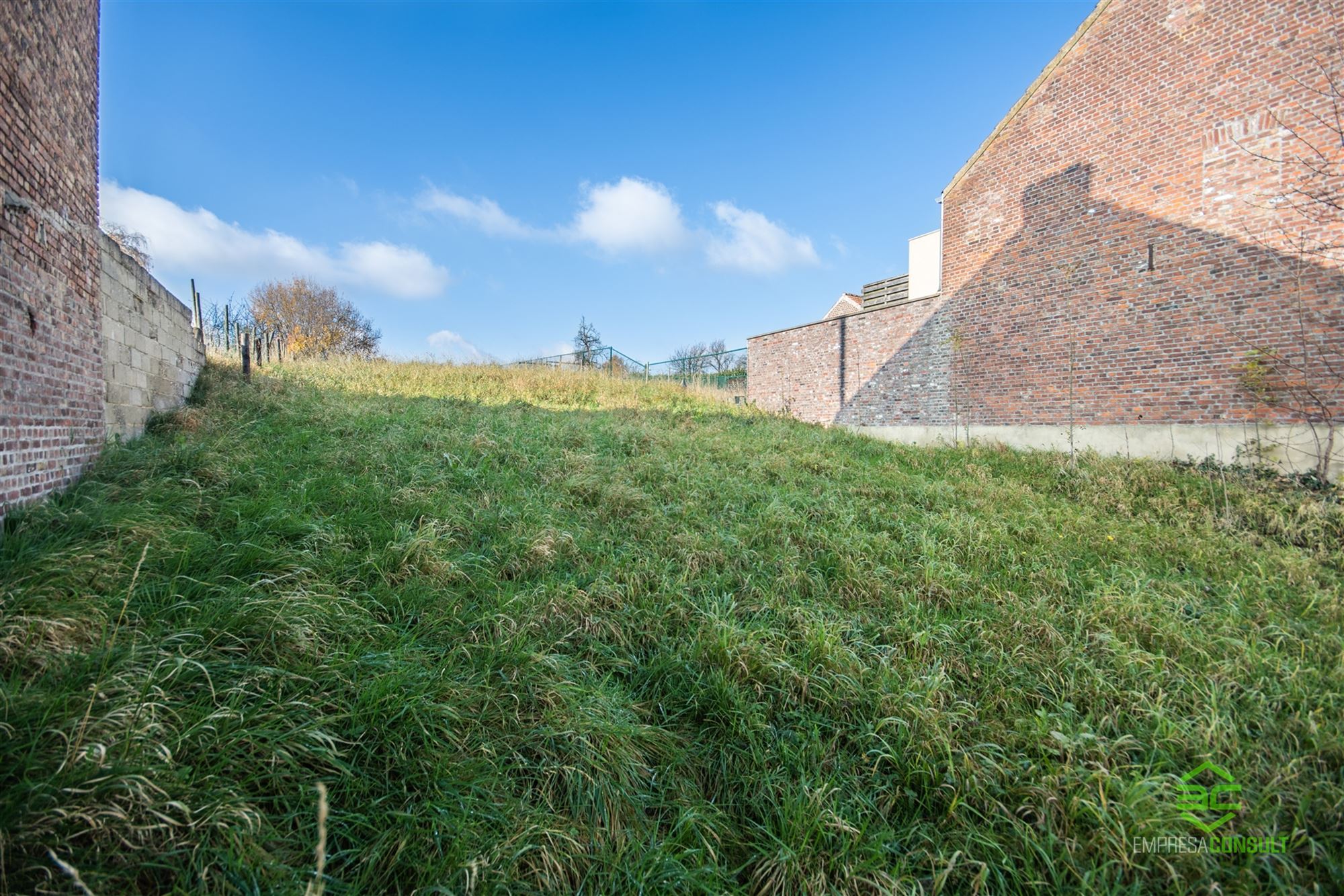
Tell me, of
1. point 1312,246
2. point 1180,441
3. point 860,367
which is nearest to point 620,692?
point 1180,441

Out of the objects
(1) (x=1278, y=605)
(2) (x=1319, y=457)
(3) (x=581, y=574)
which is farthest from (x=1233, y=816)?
(2) (x=1319, y=457)

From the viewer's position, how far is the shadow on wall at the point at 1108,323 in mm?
7430

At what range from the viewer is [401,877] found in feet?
5.92

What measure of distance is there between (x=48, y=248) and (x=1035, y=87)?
571 inches

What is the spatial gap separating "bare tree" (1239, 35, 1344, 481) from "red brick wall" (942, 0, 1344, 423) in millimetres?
42

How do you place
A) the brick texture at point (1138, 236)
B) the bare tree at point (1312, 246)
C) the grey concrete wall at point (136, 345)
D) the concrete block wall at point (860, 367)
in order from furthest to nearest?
the concrete block wall at point (860, 367) < the brick texture at point (1138, 236) < the bare tree at point (1312, 246) < the grey concrete wall at point (136, 345)

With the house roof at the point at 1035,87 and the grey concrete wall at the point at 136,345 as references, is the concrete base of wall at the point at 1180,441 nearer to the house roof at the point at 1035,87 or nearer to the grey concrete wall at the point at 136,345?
the house roof at the point at 1035,87

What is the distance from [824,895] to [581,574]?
2527 millimetres

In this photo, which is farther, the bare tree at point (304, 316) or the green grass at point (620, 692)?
the bare tree at point (304, 316)

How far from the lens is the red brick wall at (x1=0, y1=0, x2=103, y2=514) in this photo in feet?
11.8

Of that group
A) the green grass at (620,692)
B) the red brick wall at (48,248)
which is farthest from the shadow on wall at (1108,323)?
the red brick wall at (48,248)

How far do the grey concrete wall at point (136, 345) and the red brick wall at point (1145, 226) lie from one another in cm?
1338

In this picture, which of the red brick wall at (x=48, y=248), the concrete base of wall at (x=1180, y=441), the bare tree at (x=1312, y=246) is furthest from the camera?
the concrete base of wall at (x=1180, y=441)

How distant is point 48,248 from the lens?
4.18 metres
